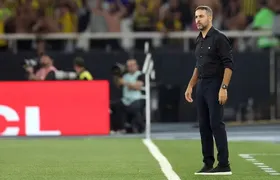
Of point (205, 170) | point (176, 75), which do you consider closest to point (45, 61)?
point (176, 75)

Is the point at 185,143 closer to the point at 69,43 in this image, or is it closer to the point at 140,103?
the point at 140,103

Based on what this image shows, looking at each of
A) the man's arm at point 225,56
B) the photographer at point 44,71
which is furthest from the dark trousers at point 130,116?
the man's arm at point 225,56

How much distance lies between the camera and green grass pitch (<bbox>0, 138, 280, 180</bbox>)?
11.2m

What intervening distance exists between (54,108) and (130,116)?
2966 millimetres

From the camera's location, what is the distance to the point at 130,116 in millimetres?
21969

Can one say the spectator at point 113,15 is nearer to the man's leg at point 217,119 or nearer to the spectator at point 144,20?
the spectator at point 144,20

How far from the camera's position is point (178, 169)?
1195 centimetres

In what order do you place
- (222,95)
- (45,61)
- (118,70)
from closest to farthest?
(222,95) < (45,61) < (118,70)

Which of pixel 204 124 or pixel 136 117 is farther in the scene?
pixel 136 117

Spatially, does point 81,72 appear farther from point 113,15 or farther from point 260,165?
point 260,165

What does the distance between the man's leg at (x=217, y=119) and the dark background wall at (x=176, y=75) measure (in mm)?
12013

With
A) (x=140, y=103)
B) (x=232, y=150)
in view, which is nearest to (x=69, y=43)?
(x=140, y=103)

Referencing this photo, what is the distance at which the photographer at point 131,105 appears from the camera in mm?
21734

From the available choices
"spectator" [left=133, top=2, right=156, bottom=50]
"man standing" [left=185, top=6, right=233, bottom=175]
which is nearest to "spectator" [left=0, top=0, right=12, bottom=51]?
"spectator" [left=133, top=2, right=156, bottom=50]
